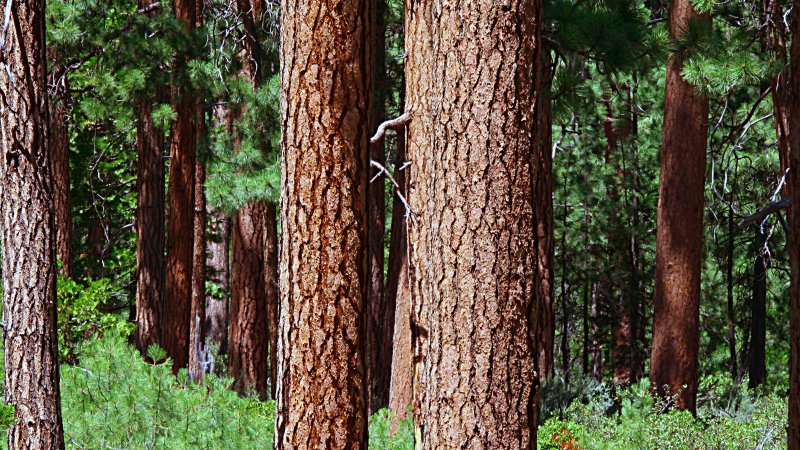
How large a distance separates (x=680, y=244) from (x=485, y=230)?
7.09 m

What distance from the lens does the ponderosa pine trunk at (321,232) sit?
5148mm

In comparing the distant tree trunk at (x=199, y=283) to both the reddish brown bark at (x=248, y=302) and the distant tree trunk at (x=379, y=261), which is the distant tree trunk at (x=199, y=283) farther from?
the distant tree trunk at (x=379, y=261)

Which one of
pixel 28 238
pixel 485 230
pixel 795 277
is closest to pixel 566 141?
pixel 28 238

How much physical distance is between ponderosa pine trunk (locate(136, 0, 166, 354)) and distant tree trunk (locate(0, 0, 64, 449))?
7660 millimetres

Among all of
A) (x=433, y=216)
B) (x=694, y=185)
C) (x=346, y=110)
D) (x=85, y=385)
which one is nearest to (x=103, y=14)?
(x=85, y=385)

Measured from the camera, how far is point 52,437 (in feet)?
20.5

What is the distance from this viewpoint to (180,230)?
1217cm

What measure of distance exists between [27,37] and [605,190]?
1337cm

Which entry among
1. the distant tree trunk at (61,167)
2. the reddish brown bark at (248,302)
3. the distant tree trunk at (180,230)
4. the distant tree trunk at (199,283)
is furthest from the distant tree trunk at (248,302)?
the distant tree trunk at (61,167)

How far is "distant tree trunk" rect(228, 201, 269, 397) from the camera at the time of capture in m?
13.5

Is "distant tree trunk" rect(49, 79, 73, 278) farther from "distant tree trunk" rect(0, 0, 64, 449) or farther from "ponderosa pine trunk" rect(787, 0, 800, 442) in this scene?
"ponderosa pine trunk" rect(787, 0, 800, 442)

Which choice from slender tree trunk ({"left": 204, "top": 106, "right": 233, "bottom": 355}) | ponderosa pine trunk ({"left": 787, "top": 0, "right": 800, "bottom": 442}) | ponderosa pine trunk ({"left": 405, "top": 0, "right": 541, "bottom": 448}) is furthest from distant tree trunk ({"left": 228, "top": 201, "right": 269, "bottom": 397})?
ponderosa pine trunk ({"left": 787, "top": 0, "right": 800, "bottom": 442})

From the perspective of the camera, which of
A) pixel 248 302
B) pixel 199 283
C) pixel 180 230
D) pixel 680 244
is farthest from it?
pixel 199 283

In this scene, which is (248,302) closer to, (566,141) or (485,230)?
(566,141)
